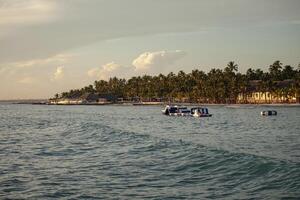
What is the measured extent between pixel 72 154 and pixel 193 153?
9095 mm

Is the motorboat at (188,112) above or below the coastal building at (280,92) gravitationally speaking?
below

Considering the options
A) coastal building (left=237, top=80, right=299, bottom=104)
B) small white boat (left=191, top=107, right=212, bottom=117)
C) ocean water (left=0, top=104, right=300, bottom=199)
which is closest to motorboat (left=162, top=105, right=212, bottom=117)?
small white boat (left=191, top=107, right=212, bottom=117)

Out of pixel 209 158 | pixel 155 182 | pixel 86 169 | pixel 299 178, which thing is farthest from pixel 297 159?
pixel 86 169

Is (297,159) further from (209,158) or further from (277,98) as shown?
(277,98)

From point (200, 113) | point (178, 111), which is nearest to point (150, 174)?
point (200, 113)

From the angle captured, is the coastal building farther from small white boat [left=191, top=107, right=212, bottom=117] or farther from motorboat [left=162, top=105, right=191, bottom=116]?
small white boat [left=191, top=107, right=212, bottom=117]

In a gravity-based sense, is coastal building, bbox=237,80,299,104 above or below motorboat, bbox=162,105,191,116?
above

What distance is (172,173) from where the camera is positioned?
2469 cm

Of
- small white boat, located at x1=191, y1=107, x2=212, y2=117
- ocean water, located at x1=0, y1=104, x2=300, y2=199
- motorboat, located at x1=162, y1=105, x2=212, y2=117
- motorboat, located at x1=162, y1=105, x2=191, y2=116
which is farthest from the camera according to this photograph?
motorboat, located at x1=162, y1=105, x2=191, y2=116

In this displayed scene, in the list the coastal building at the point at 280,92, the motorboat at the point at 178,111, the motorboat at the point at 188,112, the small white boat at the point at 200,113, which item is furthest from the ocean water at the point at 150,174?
the coastal building at the point at 280,92

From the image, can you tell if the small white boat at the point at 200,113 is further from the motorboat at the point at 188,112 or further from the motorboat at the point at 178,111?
the motorboat at the point at 178,111

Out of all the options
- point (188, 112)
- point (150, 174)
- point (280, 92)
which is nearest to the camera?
point (150, 174)

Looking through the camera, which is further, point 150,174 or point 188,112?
point 188,112

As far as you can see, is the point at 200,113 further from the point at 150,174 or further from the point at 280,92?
the point at 150,174
